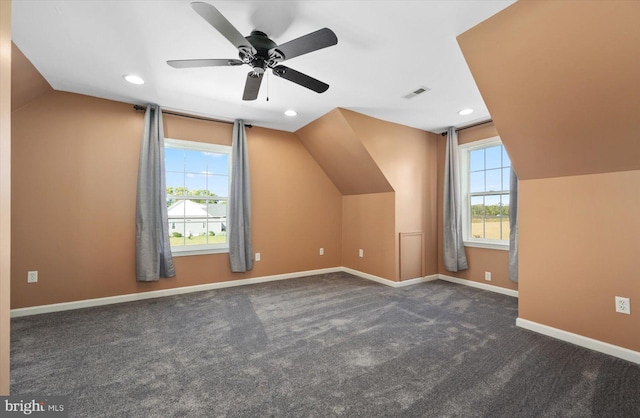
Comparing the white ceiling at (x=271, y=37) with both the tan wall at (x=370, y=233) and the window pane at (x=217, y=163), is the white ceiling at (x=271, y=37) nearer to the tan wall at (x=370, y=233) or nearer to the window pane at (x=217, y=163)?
the window pane at (x=217, y=163)

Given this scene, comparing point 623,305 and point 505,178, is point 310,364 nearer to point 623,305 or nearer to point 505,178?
point 623,305

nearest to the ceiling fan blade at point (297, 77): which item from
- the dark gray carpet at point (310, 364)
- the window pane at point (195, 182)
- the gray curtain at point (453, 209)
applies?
the dark gray carpet at point (310, 364)

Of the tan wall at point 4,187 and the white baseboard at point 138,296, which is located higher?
the tan wall at point 4,187

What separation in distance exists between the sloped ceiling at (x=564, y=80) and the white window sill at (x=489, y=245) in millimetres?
1484

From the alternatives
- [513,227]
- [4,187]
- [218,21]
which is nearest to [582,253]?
[513,227]

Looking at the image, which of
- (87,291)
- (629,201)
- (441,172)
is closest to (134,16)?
(87,291)

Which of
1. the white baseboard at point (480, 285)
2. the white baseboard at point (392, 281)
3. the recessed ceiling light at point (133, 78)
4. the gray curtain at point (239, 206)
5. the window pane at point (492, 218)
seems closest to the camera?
the recessed ceiling light at point (133, 78)

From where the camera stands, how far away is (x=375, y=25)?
6.39ft

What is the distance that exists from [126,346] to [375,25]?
3266mm

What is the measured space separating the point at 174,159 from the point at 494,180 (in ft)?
15.3

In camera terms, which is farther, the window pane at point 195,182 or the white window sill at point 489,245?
the window pane at point 195,182

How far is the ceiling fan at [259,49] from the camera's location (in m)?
1.59

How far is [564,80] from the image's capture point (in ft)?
6.16

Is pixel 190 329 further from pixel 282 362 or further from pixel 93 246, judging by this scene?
pixel 93 246
